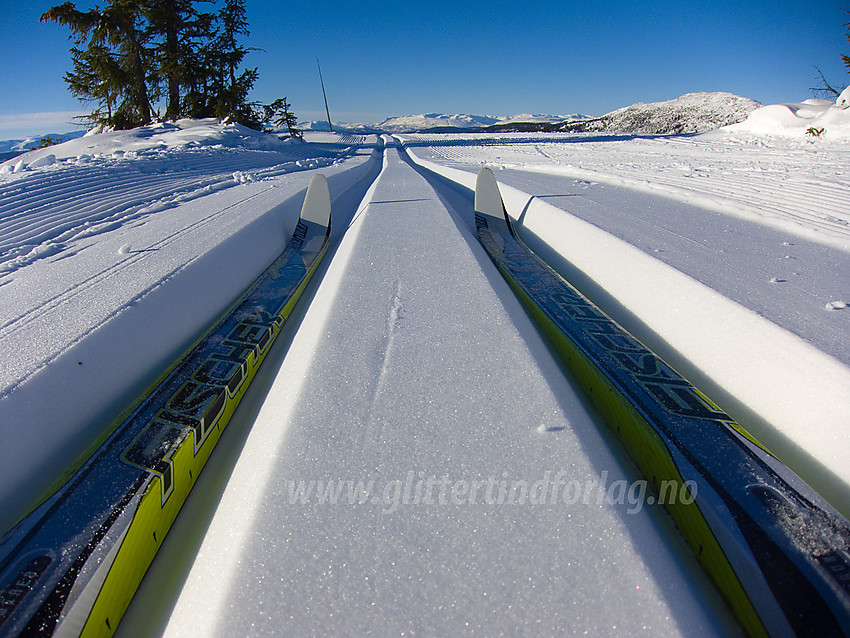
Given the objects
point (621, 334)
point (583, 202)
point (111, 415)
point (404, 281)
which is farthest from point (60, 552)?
point (583, 202)

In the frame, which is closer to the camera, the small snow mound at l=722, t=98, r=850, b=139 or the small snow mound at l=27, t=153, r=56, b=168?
the small snow mound at l=27, t=153, r=56, b=168

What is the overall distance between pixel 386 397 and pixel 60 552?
105 centimetres

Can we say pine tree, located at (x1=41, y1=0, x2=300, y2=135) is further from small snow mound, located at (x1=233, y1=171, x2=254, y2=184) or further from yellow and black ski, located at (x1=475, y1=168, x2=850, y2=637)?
yellow and black ski, located at (x1=475, y1=168, x2=850, y2=637)

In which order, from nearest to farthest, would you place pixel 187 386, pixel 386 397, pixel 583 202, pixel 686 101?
pixel 386 397 → pixel 187 386 → pixel 583 202 → pixel 686 101

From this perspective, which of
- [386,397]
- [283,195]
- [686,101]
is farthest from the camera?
[686,101]

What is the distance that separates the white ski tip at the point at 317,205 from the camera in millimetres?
→ 4711

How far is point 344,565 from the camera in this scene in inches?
35.0

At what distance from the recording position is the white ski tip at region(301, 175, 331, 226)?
4.71 m

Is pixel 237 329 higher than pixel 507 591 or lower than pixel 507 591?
lower

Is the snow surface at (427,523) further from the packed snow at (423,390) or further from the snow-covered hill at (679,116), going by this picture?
the snow-covered hill at (679,116)

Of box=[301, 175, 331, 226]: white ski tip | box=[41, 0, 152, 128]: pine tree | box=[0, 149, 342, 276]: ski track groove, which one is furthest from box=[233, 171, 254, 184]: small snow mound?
box=[41, 0, 152, 128]: pine tree

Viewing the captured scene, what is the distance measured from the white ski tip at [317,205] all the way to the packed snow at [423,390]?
2.23 feet

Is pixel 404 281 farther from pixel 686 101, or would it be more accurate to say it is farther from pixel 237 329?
pixel 686 101

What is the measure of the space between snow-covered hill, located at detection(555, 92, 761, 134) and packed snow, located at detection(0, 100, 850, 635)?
1876 centimetres
